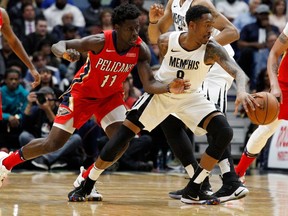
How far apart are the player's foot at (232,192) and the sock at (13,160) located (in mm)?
2006

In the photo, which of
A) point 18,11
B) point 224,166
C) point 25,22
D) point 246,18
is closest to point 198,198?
point 224,166

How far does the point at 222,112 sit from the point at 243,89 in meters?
1.04

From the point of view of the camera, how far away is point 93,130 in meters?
12.5

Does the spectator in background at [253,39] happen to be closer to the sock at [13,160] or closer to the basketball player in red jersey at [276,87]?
the basketball player in red jersey at [276,87]

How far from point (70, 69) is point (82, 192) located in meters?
6.81

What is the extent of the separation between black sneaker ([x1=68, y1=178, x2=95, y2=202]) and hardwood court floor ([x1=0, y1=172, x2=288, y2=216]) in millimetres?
87

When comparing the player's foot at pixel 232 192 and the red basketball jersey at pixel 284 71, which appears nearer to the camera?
the player's foot at pixel 232 192

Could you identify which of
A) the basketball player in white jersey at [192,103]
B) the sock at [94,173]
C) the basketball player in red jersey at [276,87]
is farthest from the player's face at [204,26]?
the sock at [94,173]

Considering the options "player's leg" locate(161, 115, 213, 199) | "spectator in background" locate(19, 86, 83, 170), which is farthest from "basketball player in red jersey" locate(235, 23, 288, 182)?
"spectator in background" locate(19, 86, 83, 170)

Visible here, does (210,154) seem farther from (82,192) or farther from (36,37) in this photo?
(36,37)

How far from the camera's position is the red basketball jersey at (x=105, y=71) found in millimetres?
7418

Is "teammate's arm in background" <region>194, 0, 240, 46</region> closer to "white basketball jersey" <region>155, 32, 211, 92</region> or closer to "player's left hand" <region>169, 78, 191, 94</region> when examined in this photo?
"white basketball jersey" <region>155, 32, 211, 92</region>

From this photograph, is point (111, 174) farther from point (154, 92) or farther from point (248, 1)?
point (248, 1)

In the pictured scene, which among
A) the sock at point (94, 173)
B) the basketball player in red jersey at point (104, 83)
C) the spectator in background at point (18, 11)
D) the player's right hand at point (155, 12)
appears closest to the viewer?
the basketball player in red jersey at point (104, 83)
